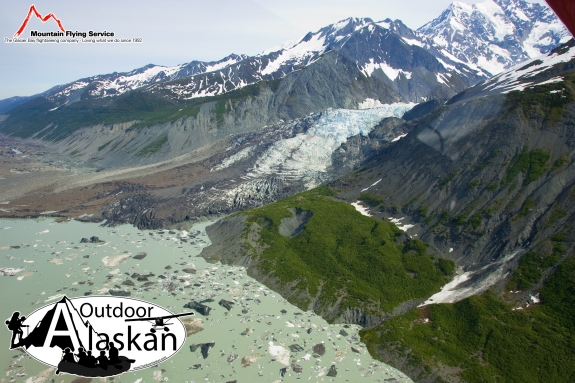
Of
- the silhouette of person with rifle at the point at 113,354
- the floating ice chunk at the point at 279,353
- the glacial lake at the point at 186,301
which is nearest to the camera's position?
the silhouette of person with rifle at the point at 113,354

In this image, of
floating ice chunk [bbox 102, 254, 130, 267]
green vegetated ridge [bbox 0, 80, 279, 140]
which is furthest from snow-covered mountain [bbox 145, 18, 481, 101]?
floating ice chunk [bbox 102, 254, 130, 267]

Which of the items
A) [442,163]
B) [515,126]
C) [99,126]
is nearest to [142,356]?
[442,163]

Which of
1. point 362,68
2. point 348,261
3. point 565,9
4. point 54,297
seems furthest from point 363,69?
point 565,9

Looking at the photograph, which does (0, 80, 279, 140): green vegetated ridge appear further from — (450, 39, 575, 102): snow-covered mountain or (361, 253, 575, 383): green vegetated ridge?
(361, 253, 575, 383): green vegetated ridge

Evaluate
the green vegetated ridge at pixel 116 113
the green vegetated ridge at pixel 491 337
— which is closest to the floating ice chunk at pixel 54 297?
the green vegetated ridge at pixel 491 337

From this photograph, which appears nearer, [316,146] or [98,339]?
[98,339]

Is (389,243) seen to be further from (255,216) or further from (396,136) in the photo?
(396,136)

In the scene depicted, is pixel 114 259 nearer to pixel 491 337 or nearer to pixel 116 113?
pixel 491 337

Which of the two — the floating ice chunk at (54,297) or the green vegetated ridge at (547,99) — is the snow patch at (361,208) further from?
the floating ice chunk at (54,297)
